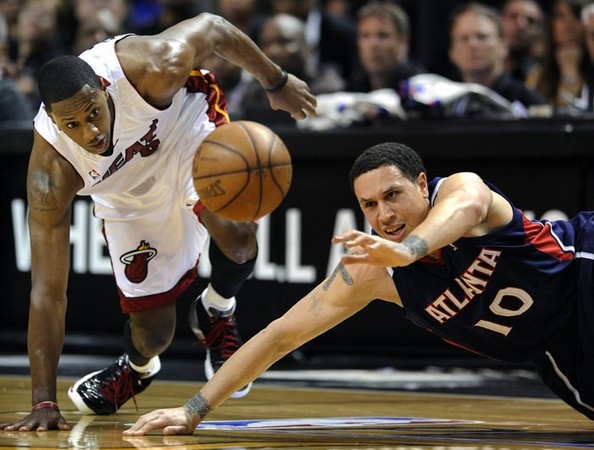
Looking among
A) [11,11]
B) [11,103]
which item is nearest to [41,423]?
[11,103]

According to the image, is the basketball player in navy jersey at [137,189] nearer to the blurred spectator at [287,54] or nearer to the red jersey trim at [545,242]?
the red jersey trim at [545,242]

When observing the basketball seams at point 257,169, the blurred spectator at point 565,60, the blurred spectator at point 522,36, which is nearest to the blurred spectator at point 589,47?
the blurred spectator at point 565,60

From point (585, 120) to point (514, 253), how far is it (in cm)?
336

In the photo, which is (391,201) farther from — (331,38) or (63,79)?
(331,38)

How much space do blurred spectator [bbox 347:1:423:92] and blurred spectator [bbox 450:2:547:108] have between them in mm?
491

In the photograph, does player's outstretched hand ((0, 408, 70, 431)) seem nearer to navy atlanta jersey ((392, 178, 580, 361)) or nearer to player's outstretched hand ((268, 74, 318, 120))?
navy atlanta jersey ((392, 178, 580, 361))

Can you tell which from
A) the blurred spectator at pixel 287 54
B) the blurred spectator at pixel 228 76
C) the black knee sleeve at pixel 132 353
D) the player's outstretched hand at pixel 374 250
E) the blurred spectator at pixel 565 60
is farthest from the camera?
the blurred spectator at pixel 228 76

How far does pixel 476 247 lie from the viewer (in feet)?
12.5

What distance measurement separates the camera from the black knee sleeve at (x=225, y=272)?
17.8ft

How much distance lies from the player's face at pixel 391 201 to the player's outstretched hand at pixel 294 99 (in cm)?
A: 164

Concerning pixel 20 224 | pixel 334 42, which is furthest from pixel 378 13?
pixel 20 224

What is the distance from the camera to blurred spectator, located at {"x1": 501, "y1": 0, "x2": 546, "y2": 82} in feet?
28.6

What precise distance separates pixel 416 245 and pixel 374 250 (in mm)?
175

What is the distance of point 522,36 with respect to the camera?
8.80m
